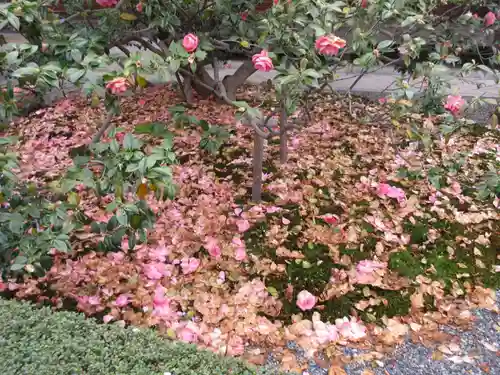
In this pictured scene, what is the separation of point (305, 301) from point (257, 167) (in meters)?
1.04

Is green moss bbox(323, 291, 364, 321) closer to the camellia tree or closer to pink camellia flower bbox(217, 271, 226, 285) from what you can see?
pink camellia flower bbox(217, 271, 226, 285)

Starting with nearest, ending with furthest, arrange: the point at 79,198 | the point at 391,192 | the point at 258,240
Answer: the point at 79,198
the point at 258,240
the point at 391,192

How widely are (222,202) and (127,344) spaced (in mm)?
1758

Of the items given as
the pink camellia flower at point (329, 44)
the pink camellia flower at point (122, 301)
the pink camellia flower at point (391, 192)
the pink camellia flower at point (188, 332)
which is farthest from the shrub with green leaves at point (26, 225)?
the pink camellia flower at point (391, 192)

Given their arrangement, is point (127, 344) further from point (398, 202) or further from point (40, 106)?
point (40, 106)

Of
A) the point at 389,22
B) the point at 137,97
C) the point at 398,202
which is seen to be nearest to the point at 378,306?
the point at 398,202

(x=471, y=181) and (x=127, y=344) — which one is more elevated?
(x=127, y=344)

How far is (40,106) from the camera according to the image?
466 cm

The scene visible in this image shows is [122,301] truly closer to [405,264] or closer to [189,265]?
[189,265]

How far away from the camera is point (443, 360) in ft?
7.14

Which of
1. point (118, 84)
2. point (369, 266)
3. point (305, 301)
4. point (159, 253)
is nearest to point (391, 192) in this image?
point (369, 266)

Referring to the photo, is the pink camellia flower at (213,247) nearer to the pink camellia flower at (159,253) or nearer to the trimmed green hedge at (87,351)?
the pink camellia flower at (159,253)

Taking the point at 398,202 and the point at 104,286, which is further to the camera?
the point at 398,202

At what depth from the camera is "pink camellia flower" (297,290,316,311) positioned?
96.1 inches
